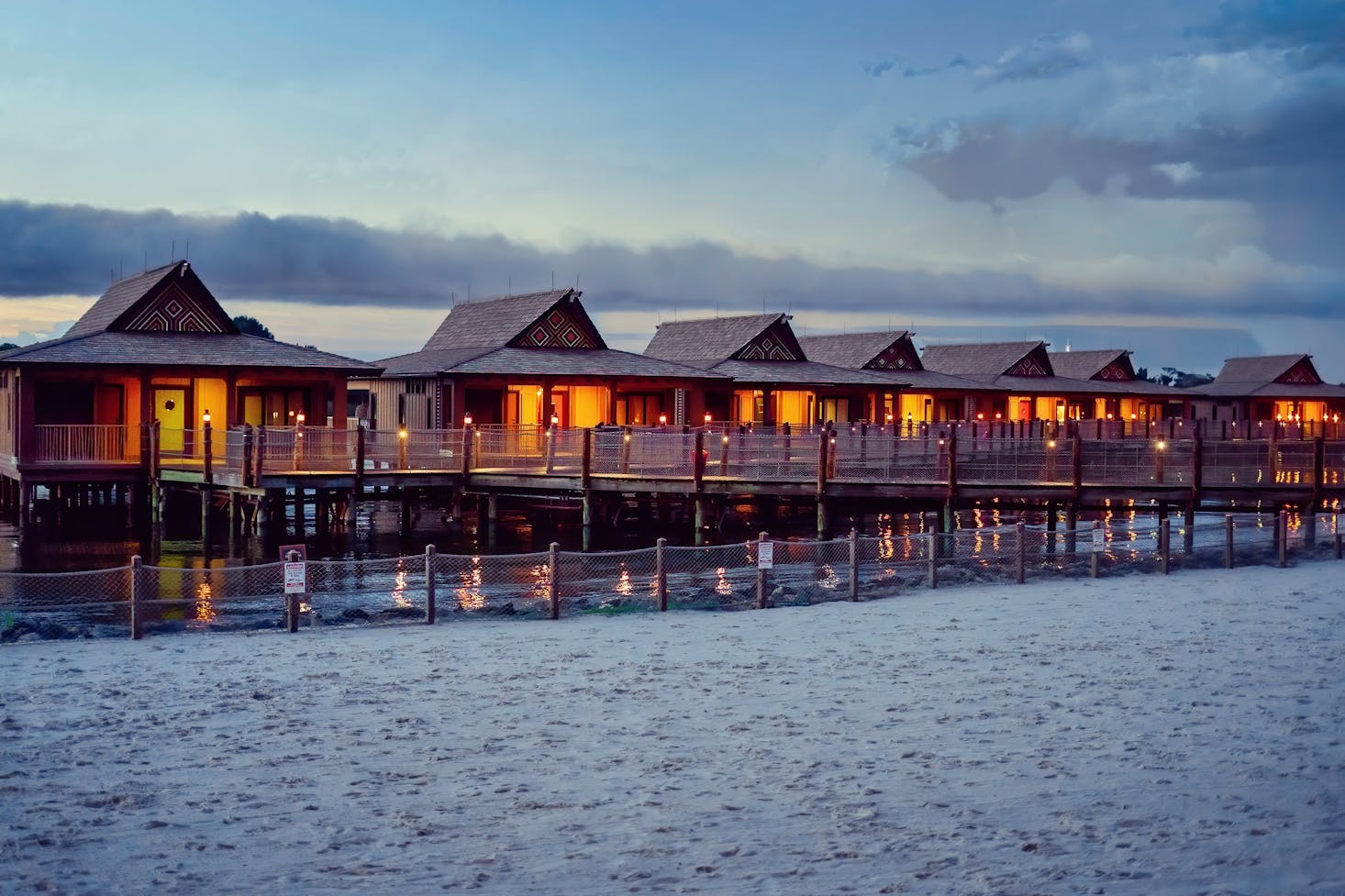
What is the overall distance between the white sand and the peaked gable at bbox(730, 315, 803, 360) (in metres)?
43.0

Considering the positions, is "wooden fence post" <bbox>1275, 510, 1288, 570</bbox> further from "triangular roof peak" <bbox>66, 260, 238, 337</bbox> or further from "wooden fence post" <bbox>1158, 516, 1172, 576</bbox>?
"triangular roof peak" <bbox>66, 260, 238, 337</bbox>

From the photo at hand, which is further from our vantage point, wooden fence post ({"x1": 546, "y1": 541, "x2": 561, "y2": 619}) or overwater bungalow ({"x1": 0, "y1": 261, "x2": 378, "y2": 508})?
overwater bungalow ({"x1": 0, "y1": 261, "x2": 378, "y2": 508})

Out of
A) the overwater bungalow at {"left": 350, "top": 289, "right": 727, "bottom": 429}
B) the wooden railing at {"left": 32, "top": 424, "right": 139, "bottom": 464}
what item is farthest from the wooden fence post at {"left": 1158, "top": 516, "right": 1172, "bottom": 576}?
the wooden railing at {"left": 32, "top": 424, "right": 139, "bottom": 464}

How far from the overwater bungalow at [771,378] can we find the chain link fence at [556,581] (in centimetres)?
2306

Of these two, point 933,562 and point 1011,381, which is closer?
point 933,562

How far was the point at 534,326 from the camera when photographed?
2147 inches

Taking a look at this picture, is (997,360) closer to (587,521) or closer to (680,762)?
(587,521)

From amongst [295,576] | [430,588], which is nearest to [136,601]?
[295,576]

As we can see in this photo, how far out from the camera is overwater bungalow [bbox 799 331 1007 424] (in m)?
70.9

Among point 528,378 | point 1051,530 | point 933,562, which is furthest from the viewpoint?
point 528,378

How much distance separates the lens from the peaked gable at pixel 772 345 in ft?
207

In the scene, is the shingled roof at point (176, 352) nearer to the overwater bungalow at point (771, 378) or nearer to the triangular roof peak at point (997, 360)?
the overwater bungalow at point (771, 378)

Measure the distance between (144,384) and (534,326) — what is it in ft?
51.4

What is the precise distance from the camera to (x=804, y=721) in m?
14.4
